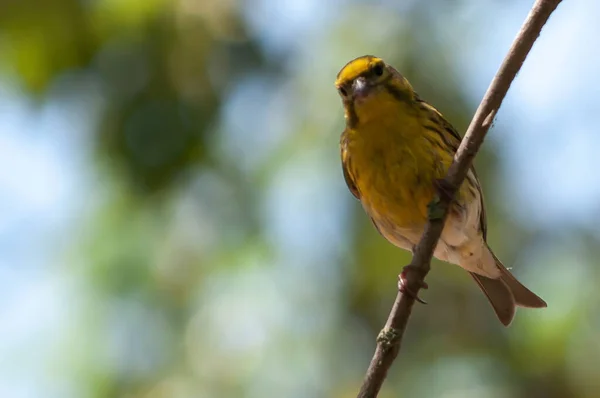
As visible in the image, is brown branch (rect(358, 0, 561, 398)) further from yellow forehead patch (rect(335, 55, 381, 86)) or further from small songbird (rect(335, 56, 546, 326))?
yellow forehead patch (rect(335, 55, 381, 86))

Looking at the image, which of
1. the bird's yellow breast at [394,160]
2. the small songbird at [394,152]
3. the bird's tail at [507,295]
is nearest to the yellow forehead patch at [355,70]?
the small songbird at [394,152]

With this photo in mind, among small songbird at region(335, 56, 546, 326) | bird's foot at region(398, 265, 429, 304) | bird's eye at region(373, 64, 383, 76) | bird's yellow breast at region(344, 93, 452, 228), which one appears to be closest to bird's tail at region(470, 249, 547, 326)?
small songbird at region(335, 56, 546, 326)

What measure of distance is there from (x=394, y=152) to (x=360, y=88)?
243 millimetres

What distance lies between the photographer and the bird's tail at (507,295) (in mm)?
3412

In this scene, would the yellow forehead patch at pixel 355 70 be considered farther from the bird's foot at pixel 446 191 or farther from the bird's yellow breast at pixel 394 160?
the bird's foot at pixel 446 191

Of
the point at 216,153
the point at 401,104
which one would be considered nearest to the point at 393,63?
the point at 216,153

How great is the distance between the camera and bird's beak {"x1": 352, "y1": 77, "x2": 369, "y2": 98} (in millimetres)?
2918

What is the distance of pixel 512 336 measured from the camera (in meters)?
4.06

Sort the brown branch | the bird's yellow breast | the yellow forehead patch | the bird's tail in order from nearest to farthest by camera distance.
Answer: the brown branch, the bird's yellow breast, the yellow forehead patch, the bird's tail

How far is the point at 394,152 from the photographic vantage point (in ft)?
9.48

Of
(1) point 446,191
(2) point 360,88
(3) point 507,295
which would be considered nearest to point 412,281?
(1) point 446,191

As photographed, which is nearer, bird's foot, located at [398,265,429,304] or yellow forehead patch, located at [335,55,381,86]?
bird's foot, located at [398,265,429,304]

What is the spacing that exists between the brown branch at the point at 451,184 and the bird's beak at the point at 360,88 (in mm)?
880

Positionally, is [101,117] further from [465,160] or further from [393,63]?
[465,160]
